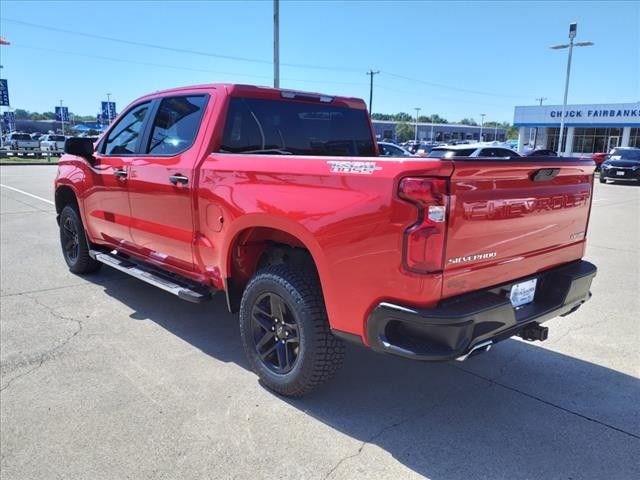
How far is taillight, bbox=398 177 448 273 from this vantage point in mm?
2445

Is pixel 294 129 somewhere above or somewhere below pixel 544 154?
above

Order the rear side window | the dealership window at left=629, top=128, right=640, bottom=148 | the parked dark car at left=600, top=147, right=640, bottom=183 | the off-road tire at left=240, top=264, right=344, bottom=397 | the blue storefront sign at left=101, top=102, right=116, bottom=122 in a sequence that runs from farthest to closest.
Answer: the blue storefront sign at left=101, top=102, right=116, bottom=122 < the dealership window at left=629, top=128, right=640, bottom=148 < the parked dark car at left=600, top=147, right=640, bottom=183 < the rear side window < the off-road tire at left=240, top=264, right=344, bottom=397

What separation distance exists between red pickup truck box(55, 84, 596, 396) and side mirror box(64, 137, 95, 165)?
1.38ft

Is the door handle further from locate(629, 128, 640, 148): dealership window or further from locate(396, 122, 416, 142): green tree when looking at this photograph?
locate(396, 122, 416, 142): green tree

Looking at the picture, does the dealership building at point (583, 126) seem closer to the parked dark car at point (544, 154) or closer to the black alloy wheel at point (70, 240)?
the parked dark car at point (544, 154)

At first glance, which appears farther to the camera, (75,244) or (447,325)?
(75,244)

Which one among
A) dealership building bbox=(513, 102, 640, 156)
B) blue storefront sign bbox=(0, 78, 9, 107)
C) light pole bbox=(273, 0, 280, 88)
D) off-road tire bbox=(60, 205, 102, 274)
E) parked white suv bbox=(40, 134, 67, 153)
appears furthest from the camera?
dealership building bbox=(513, 102, 640, 156)

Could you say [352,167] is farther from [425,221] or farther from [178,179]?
[178,179]

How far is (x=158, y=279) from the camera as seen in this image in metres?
4.34

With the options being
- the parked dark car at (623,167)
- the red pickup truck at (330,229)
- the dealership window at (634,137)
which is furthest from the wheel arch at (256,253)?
the dealership window at (634,137)

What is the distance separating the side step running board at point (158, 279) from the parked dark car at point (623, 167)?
2313cm

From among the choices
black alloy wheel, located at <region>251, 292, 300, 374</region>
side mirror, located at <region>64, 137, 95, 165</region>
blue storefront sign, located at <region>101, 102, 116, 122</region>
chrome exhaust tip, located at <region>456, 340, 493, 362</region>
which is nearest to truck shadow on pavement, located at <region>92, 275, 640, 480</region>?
black alloy wheel, located at <region>251, 292, 300, 374</region>

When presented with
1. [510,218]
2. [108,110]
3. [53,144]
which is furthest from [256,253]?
[108,110]

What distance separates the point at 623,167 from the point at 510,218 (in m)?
23.3
